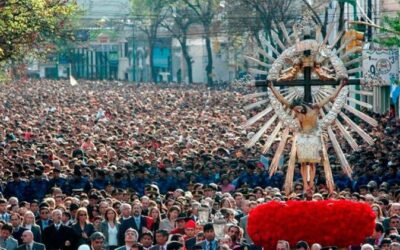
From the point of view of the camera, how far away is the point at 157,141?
4191 cm

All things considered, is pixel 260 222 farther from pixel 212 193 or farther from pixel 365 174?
pixel 365 174

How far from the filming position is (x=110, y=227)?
22891 mm

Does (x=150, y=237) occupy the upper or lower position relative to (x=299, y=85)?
lower

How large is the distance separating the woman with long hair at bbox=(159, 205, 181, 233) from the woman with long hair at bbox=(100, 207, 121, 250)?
24.7 inches

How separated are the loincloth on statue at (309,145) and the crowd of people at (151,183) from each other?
22.4 inches

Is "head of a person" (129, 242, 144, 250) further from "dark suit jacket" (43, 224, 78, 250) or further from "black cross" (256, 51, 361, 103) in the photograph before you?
"black cross" (256, 51, 361, 103)

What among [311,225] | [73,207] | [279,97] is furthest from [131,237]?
[73,207]

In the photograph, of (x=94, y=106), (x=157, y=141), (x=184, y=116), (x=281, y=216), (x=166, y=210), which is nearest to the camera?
→ (x=281, y=216)

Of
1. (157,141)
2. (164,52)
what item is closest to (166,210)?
(157,141)

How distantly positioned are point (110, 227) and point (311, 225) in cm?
375

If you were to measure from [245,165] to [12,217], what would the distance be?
9.33 meters

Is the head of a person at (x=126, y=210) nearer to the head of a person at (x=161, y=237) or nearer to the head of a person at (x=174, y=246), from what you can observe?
the head of a person at (x=161, y=237)

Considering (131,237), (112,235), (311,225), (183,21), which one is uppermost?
(183,21)

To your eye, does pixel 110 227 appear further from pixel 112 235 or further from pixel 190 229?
pixel 190 229
